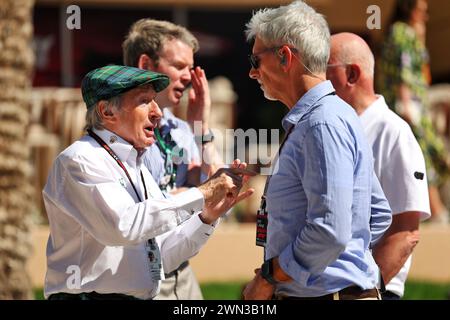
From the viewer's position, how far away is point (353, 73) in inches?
200

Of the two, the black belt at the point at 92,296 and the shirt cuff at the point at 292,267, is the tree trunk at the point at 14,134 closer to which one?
the black belt at the point at 92,296

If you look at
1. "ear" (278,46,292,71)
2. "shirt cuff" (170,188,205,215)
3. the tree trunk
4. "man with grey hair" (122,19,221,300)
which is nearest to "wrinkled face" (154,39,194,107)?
"man with grey hair" (122,19,221,300)

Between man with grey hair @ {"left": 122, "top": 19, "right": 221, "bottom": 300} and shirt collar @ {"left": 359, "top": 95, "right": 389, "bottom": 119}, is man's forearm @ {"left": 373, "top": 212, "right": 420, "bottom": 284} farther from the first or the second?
man with grey hair @ {"left": 122, "top": 19, "right": 221, "bottom": 300}

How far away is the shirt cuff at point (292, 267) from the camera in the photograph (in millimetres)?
3754

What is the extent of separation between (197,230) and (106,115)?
2.09 feet

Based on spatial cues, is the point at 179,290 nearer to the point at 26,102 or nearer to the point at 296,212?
the point at 296,212

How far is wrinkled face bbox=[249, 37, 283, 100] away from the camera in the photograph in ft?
13.2

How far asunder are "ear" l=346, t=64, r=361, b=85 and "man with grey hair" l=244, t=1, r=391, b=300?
1.04 meters

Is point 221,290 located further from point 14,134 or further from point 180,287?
point 180,287

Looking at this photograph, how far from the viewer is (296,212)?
→ 387 cm

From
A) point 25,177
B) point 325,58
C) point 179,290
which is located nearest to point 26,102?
point 25,177

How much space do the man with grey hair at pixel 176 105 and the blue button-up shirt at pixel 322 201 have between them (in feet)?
4.59

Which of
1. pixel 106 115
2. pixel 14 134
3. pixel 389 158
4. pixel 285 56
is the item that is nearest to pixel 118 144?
pixel 106 115
